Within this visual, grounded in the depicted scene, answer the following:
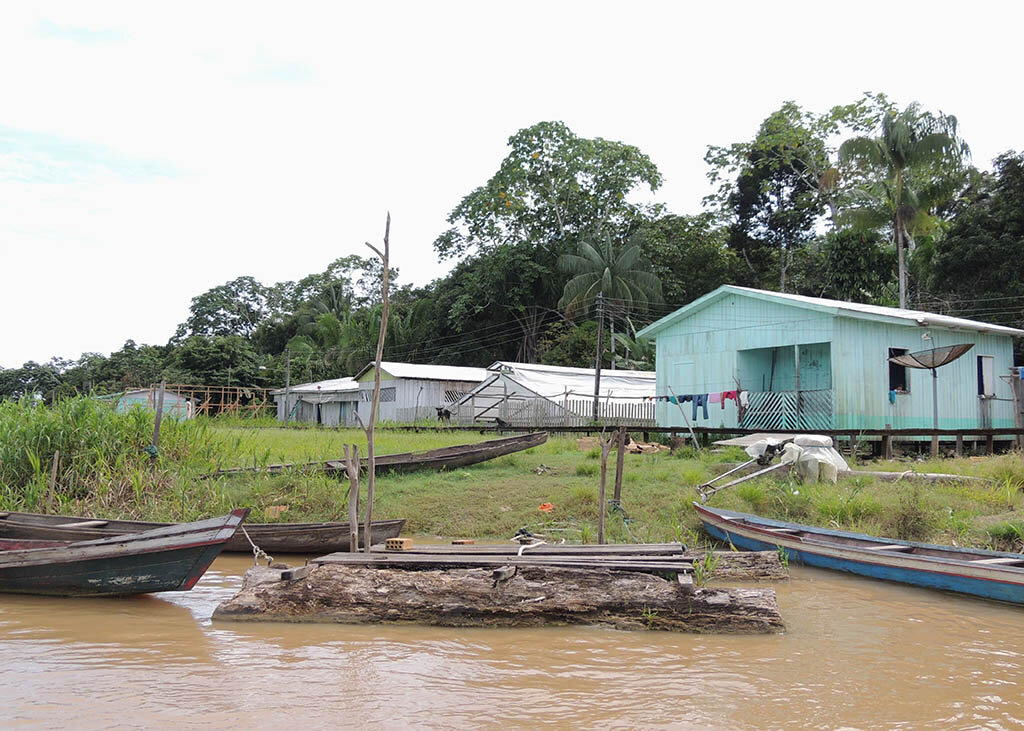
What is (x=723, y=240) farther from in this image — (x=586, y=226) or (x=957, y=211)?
(x=957, y=211)

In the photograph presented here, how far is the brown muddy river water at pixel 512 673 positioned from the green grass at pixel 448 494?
9.20ft

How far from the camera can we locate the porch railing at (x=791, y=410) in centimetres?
1772

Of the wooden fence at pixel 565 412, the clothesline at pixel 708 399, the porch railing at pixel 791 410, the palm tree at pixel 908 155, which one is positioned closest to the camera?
the porch railing at pixel 791 410

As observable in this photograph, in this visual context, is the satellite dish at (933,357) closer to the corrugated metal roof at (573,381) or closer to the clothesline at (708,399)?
the clothesline at (708,399)

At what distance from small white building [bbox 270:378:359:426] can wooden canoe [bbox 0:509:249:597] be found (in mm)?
26142

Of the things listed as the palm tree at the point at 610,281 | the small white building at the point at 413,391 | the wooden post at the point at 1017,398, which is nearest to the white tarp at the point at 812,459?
the wooden post at the point at 1017,398

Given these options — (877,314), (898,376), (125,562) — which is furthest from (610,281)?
(125,562)

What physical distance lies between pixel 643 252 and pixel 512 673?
34.9m

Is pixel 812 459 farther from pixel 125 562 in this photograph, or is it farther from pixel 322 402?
pixel 322 402

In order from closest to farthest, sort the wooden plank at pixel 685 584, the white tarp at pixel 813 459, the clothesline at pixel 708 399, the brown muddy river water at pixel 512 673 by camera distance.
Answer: the brown muddy river water at pixel 512 673, the wooden plank at pixel 685 584, the white tarp at pixel 813 459, the clothesline at pixel 708 399

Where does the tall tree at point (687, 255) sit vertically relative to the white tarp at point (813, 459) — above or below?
above

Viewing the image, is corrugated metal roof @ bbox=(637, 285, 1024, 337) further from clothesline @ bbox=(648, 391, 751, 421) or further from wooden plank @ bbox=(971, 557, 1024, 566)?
wooden plank @ bbox=(971, 557, 1024, 566)

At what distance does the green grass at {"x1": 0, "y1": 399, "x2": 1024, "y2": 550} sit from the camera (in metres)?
10.2

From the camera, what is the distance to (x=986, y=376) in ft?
63.0
